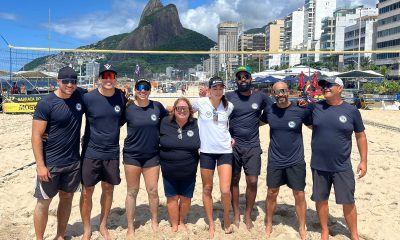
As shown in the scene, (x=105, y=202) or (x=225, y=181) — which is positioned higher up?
(x=225, y=181)

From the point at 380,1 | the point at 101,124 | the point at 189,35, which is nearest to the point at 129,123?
the point at 101,124

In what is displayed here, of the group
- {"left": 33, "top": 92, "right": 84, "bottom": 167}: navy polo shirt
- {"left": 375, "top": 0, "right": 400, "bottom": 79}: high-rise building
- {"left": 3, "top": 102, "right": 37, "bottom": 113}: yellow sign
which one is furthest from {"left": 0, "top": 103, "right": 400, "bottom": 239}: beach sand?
{"left": 375, "top": 0, "right": 400, "bottom": 79}: high-rise building

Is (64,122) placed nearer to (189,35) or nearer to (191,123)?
(191,123)

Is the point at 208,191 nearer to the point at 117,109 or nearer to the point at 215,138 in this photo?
the point at 215,138

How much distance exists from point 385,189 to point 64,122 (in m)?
4.06

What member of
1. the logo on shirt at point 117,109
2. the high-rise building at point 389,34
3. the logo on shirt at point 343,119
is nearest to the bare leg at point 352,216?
the logo on shirt at point 343,119

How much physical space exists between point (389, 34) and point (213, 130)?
58588 mm

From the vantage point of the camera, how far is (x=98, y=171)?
3.24 meters

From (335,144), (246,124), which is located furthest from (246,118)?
(335,144)

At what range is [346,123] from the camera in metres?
3.15

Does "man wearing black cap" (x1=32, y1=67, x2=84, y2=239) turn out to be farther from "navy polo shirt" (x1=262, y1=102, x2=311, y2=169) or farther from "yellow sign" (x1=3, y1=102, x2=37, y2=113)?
"yellow sign" (x1=3, y1=102, x2=37, y2=113)

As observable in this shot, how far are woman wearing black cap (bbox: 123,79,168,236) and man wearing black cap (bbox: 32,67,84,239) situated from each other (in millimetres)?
448

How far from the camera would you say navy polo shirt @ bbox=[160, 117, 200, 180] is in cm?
339

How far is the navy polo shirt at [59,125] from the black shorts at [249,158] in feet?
4.92
